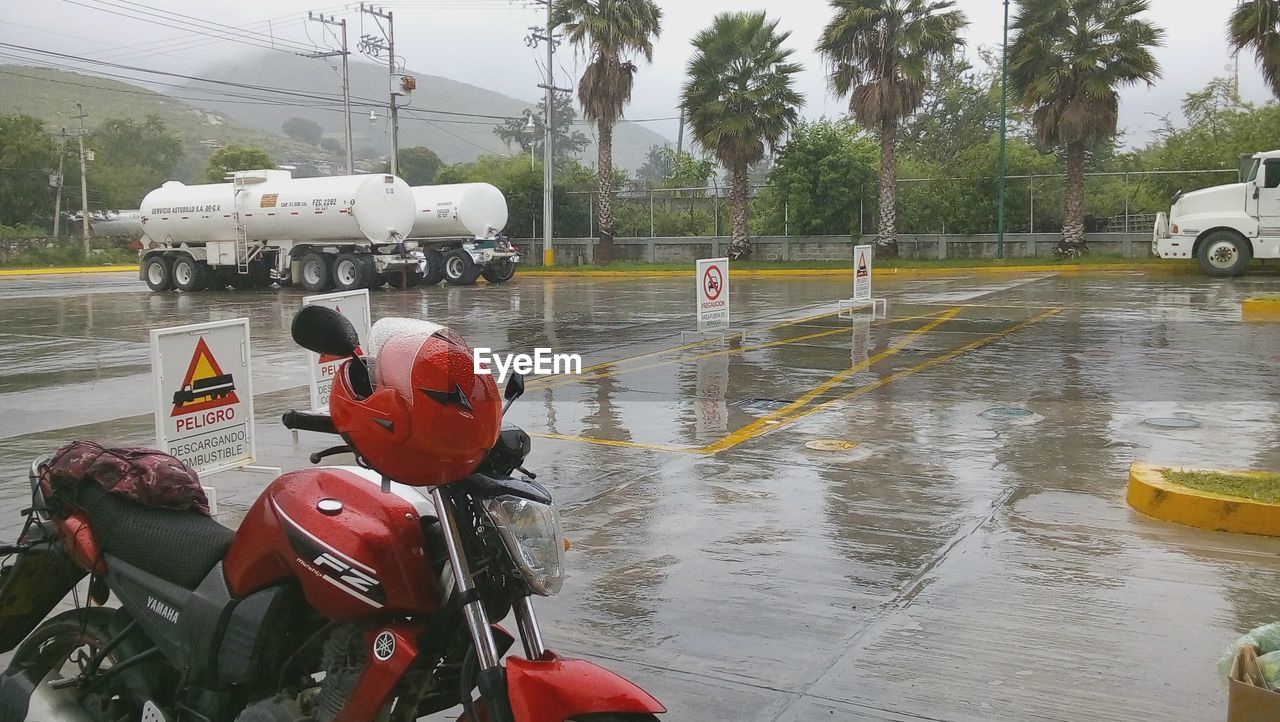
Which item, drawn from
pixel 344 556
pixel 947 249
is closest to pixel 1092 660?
pixel 344 556

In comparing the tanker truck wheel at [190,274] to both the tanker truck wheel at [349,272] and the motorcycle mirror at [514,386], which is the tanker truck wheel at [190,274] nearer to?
the tanker truck wheel at [349,272]

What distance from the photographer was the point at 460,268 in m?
34.1

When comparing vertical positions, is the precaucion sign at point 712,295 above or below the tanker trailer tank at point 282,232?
below

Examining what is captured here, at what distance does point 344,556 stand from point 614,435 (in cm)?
640

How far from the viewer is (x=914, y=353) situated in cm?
1409

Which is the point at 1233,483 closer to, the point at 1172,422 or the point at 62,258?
the point at 1172,422

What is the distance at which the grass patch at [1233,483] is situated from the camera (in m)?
Result: 6.34

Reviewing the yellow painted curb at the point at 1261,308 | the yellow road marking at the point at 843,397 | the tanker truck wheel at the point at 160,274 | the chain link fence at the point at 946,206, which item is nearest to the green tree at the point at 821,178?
the chain link fence at the point at 946,206

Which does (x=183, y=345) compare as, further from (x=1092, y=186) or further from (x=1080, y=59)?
(x=1092, y=186)

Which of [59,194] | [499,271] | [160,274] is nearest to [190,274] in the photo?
[160,274]

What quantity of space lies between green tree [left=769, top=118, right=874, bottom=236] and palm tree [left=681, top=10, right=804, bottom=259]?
7.24 ft

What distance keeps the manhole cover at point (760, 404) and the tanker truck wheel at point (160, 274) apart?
2769 cm

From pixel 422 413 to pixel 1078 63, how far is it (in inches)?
1314

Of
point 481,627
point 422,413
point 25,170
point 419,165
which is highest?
point 419,165
